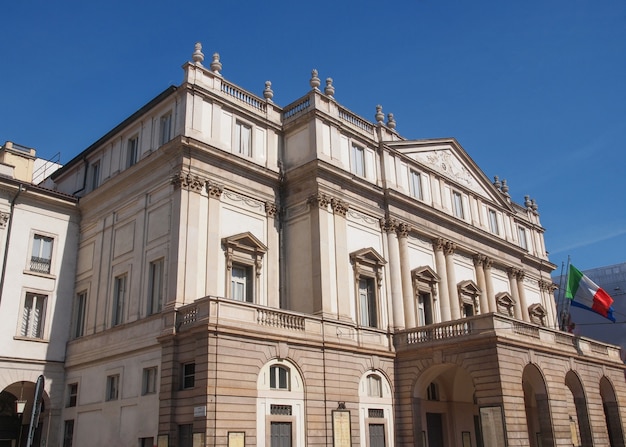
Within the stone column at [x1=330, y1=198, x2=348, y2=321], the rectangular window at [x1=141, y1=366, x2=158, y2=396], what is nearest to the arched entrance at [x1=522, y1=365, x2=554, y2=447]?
the stone column at [x1=330, y1=198, x2=348, y2=321]

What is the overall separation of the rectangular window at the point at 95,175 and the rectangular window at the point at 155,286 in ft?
27.1

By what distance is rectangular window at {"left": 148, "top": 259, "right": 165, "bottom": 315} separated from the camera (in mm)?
26150

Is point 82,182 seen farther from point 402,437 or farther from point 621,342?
point 621,342

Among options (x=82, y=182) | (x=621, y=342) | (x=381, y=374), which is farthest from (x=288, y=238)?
(x=621, y=342)

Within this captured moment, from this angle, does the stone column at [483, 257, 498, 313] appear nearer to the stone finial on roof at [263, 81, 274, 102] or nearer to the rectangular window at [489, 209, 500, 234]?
the rectangular window at [489, 209, 500, 234]

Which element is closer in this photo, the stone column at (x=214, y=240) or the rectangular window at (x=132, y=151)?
the stone column at (x=214, y=240)

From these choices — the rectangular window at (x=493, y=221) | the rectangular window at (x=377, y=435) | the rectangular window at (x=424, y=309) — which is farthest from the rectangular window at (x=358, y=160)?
the rectangular window at (x=493, y=221)

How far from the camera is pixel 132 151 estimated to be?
3128 cm

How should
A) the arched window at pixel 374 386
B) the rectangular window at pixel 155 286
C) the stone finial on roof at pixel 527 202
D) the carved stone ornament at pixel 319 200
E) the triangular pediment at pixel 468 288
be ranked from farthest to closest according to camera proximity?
the stone finial on roof at pixel 527 202 < the triangular pediment at pixel 468 288 < the carved stone ornament at pixel 319 200 < the arched window at pixel 374 386 < the rectangular window at pixel 155 286

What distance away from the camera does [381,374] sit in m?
28.5

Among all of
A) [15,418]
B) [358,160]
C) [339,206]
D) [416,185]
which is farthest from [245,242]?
[15,418]

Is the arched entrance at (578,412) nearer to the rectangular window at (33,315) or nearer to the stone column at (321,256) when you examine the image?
the stone column at (321,256)

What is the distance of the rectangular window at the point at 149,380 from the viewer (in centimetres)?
2469

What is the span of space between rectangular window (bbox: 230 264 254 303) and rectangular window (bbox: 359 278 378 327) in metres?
5.59
